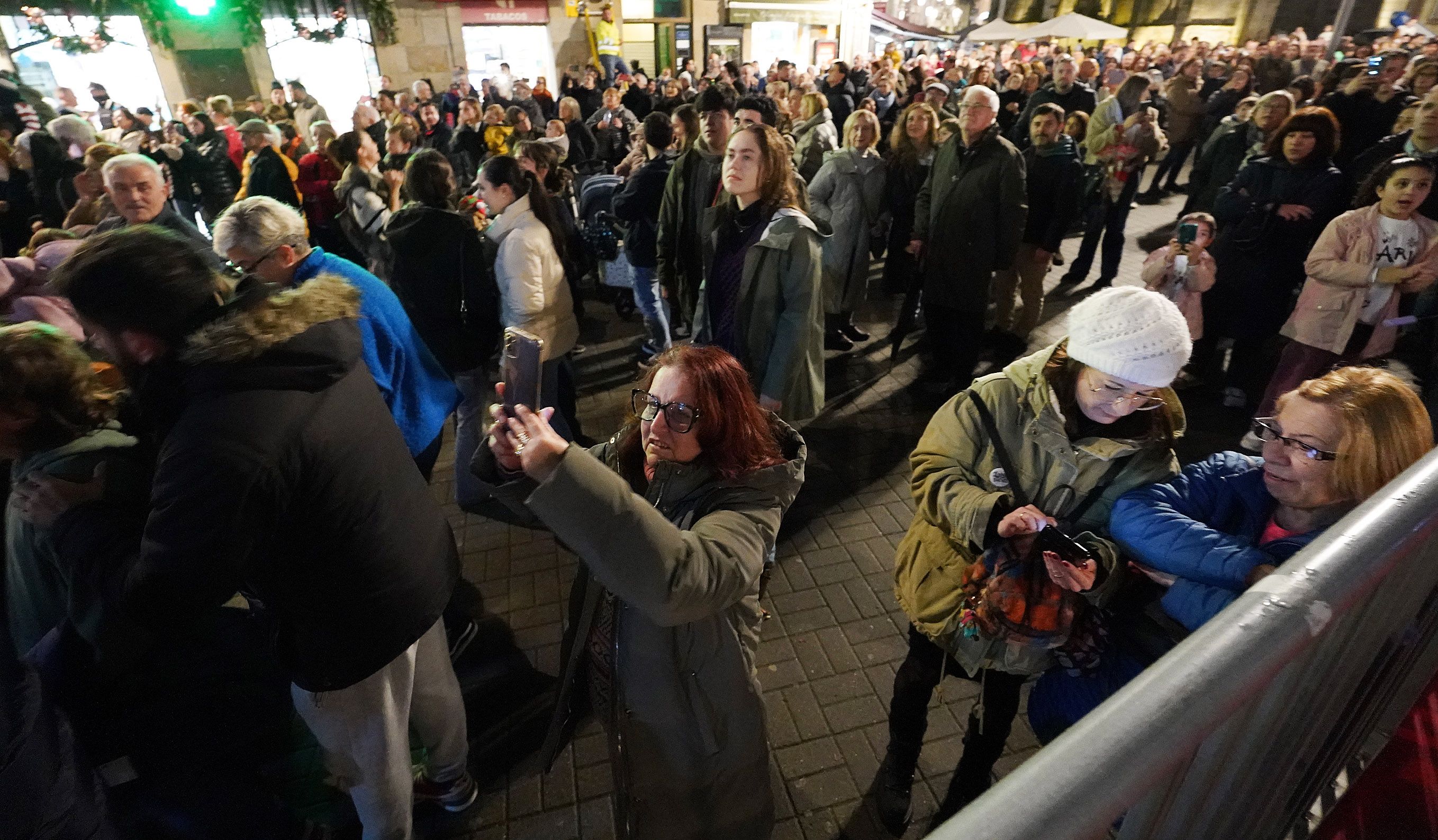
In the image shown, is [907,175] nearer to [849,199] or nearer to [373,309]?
[849,199]

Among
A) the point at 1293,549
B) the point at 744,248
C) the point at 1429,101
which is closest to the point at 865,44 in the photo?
the point at 1429,101

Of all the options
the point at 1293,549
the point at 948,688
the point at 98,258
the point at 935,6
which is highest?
the point at 935,6

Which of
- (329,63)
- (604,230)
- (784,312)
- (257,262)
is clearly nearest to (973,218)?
(784,312)

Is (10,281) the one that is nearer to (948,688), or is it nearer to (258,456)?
(258,456)

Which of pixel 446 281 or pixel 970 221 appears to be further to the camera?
pixel 970 221

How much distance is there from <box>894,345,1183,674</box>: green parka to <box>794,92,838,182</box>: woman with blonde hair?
5197 mm

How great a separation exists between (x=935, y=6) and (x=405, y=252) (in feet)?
112

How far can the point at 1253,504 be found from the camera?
1899 mm

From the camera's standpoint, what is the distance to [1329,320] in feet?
13.7

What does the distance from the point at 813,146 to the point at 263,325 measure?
6126 millimetres

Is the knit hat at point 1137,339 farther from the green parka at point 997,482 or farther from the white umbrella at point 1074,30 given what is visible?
the white umbrella at point 1074,30

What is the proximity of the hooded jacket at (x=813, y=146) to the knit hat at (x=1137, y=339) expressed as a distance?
17.6ft

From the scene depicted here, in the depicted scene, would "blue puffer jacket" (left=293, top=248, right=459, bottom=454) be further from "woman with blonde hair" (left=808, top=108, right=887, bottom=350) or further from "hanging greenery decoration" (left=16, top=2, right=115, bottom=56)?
"hanging greenery decoration" (left=16, top=2, right=115, bottom=56)

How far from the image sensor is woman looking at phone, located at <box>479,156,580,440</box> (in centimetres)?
Answer: 377
